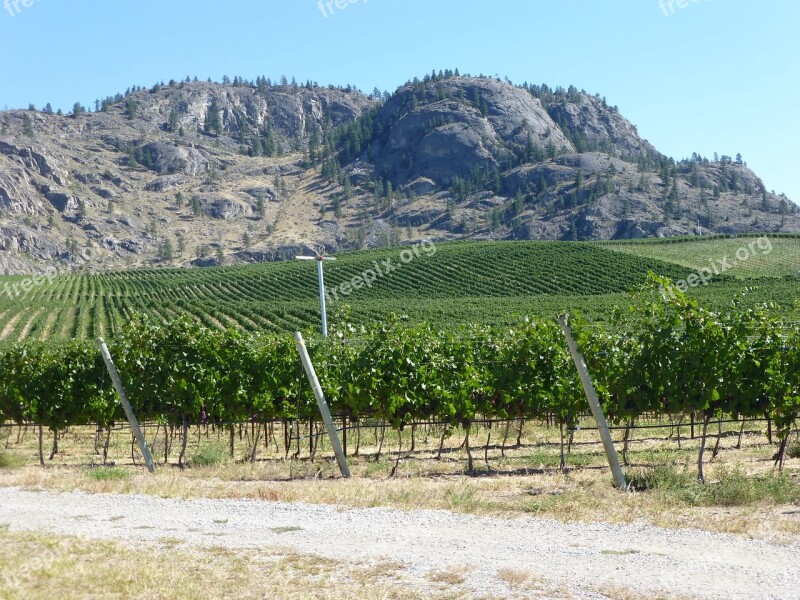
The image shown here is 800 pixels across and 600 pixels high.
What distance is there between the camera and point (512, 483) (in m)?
9.96

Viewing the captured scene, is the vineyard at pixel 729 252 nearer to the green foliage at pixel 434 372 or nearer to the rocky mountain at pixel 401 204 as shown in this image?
the rocky mountain at pixel 401 204

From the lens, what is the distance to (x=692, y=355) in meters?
10.2

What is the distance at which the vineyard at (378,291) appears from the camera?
56062 millimetres

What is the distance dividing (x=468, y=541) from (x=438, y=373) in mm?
5962

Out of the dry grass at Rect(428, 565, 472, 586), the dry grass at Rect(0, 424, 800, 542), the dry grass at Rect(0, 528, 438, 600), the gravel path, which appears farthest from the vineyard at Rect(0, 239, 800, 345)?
the dry grass at Rect(428, 565, 472, 586)

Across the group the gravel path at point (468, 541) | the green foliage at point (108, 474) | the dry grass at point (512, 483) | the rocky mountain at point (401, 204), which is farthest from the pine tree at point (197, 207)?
the gravel path at point (468, 541)

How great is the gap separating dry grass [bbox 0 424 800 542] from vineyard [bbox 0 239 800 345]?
1385 inches

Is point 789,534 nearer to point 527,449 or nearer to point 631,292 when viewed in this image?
point 631,292

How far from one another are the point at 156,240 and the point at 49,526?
172986 millimetres

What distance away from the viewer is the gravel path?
5500mm

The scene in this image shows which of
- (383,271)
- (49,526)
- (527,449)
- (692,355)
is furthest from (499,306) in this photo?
(49,526)

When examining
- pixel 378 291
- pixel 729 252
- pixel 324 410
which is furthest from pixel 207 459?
pixel 729 252

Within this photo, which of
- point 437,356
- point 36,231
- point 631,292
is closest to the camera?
point 631,292

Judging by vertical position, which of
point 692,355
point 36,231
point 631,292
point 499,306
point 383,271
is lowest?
point 692,355
